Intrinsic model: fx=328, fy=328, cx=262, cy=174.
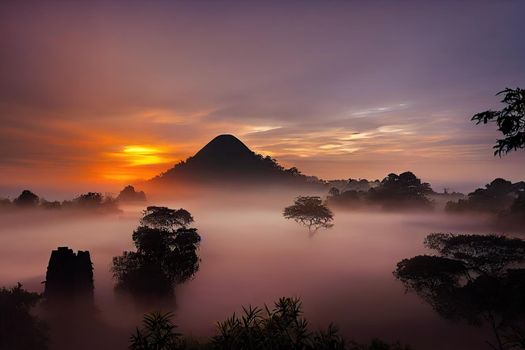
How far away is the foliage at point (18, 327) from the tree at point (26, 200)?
→ 5437 inches

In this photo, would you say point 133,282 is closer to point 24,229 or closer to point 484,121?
point 484,121

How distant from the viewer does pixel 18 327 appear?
1335 inches

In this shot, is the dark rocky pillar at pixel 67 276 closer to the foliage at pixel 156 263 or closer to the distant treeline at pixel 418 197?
the foliage at pixel 156 263

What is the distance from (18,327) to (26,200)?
145 m

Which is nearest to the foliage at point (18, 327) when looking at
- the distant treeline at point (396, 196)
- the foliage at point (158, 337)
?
the foliage at point (158, 337)

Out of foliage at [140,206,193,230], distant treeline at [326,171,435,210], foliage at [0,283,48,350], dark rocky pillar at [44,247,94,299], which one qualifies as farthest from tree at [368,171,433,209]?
foliage at [0,283,48,350]

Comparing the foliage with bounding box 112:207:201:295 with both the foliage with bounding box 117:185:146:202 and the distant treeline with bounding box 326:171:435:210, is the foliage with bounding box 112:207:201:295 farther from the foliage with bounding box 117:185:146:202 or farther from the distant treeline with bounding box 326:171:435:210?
the foliage with bounding box 117:185:146:202

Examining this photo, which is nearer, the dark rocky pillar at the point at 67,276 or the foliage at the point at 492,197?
the dark rocky pillar at the point at 67,276

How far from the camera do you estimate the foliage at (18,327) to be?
108 feet

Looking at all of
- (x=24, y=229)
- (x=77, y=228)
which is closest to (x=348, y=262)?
(x=77, y=228)

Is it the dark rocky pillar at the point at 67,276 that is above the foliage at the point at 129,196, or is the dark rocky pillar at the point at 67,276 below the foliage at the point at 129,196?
below

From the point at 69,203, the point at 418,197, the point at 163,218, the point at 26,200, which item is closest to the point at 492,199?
the point at 418,197

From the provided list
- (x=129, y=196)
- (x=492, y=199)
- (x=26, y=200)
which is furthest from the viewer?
(x=129, y=196)

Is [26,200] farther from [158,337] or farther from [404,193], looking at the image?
[404,193]
